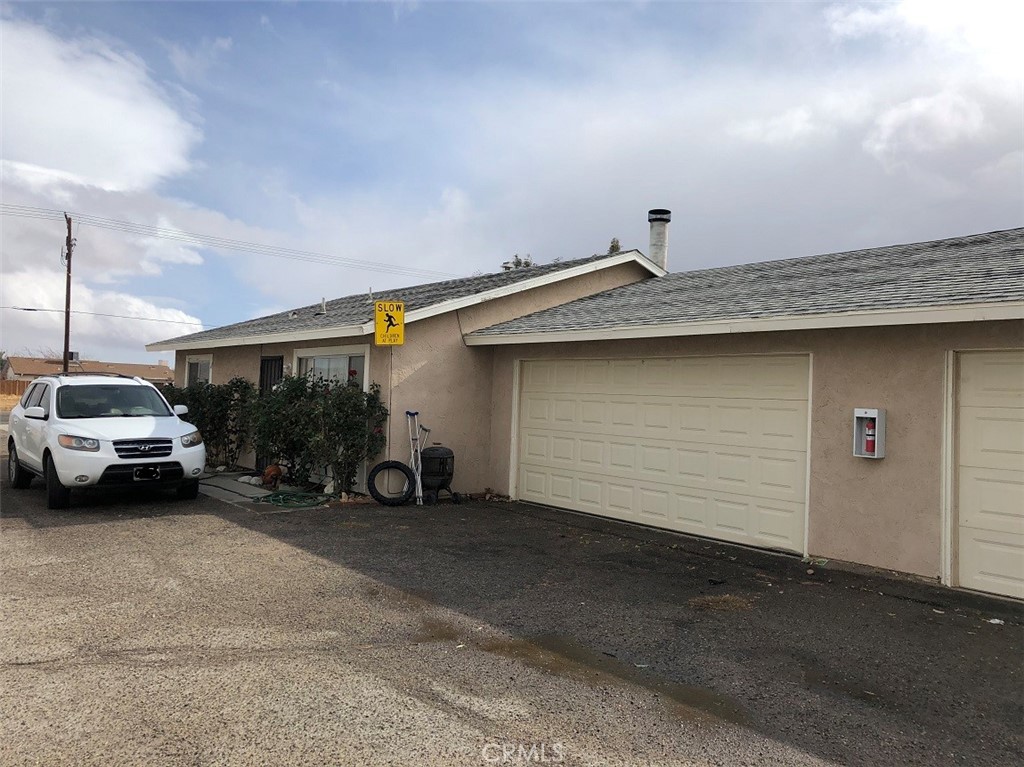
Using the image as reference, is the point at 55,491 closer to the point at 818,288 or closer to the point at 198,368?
the point at 198,368

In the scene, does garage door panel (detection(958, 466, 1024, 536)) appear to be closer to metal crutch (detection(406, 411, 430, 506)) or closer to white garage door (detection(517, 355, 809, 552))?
white garage door (detection(517, 355, 809, 552))

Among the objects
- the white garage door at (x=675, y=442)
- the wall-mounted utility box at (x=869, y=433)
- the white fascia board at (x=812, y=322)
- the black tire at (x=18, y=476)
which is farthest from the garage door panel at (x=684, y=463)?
the black tire at (x=18, y=476)

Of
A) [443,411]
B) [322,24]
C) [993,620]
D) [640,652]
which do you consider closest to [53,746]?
[640,652]

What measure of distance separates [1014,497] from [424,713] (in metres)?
5.51

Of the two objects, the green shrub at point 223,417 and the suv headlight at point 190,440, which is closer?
the suv headlight at point 190,440

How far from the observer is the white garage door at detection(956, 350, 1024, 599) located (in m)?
6.02

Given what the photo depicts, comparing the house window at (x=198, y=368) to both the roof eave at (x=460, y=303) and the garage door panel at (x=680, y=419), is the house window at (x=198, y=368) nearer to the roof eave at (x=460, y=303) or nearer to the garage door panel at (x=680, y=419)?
the roof eave at (x=460, y=303)

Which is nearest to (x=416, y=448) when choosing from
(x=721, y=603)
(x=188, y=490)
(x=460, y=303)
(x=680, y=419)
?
(x=460, y=303)

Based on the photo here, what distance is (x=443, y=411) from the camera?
35.4ft

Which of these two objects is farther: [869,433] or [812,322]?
[812,322]

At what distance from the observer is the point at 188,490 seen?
9922mm

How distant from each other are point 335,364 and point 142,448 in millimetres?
3459

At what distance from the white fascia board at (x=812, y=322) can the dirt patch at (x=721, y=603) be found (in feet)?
9.37

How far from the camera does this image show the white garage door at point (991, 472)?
602 centimetres
